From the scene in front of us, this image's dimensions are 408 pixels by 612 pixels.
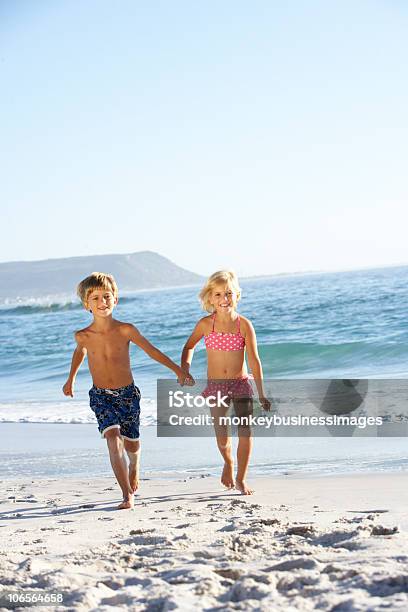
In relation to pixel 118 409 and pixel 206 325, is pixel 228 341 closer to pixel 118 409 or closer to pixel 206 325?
pixel 206 325

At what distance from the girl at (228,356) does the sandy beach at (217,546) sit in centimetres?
27

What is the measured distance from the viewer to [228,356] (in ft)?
16.9

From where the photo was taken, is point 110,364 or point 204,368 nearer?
point 110,364

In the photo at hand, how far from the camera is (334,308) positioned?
939 inches

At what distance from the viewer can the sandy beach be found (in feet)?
9.52

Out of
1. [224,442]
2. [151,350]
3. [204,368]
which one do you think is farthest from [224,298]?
[204,368]

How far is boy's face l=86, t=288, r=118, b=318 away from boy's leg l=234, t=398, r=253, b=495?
3.24 feet

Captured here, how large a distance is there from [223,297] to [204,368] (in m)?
10.1

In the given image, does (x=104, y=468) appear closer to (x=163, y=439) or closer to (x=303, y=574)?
(x=163, y=439)

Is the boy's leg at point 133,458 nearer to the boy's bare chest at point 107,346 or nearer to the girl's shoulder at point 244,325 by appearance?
the boy's bare chest at point 107,346

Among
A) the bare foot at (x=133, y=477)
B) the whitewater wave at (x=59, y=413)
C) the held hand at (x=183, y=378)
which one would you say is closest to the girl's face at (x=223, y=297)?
the held hand at (x=183, y=378)

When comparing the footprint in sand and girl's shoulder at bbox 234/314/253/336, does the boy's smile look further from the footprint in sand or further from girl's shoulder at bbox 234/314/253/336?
the footprint in sand

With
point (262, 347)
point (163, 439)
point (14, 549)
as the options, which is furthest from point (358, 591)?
point (262, 347)

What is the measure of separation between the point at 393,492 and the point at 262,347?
41.1 feet
